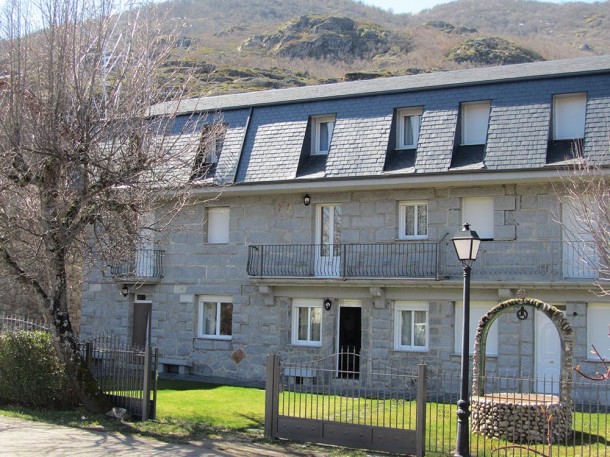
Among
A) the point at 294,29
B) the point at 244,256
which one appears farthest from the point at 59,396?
the point at 294,29

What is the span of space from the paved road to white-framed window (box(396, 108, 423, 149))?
11.1 metres

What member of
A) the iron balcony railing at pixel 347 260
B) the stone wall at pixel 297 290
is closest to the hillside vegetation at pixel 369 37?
the stone wall at pixel 297 290

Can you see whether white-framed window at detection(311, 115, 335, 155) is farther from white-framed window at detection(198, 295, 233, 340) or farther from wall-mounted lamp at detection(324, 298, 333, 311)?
white-framed window at detection(198, 295, 233, 340)

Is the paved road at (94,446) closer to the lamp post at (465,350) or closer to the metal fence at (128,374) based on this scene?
the metal fence at (128,374)

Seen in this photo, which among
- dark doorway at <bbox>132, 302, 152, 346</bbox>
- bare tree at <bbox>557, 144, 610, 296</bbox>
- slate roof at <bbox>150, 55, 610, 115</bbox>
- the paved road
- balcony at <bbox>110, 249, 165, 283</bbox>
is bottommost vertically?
the paved road

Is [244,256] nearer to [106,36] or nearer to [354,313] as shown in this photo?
[354,313]

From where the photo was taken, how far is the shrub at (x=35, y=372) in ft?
52.7

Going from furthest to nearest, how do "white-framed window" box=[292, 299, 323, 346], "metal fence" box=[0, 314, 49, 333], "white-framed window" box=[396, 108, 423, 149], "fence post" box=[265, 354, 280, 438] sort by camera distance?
"white-framed window" box=[292, 299, 323, 346] → "white-framed window" box=[396, 108, 423, 149] → "metal fence" box=[0, 314, 49, 333] → "fence post" box=[265, 354, 280, 438]

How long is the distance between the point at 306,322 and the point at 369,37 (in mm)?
61899

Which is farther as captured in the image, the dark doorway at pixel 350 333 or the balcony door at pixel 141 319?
the balcony door at pixel 141 319

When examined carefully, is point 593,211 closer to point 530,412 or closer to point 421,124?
point 530,412

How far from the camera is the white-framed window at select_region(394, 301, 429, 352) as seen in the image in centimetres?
2148

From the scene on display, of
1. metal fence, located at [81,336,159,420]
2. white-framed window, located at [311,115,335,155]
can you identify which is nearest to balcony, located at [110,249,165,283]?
white-framed window, located at [311,115,335,155]

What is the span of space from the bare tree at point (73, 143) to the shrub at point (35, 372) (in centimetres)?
55
